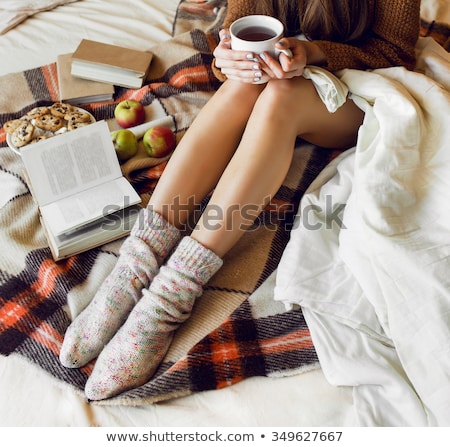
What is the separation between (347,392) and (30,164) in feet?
2.33

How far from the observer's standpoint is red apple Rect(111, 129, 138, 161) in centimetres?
108

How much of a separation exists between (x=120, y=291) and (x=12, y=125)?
0.55 metres

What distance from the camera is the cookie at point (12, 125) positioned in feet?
3.67

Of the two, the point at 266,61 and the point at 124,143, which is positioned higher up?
the point at 266,61

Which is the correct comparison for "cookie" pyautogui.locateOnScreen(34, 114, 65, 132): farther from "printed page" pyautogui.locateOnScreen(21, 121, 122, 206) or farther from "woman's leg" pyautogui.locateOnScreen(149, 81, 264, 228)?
"woman's leg" pyautogui.locateOnScreen(149, 81, 264, 228)

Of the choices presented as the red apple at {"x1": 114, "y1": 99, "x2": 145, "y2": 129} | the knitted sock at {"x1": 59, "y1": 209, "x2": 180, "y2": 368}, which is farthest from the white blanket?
the red apple at {"x1": 114, "y1": 99, "x2": 145, "y2": 129}

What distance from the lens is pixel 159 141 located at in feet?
3.55

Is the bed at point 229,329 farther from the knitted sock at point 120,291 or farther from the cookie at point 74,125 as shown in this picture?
the cookie at point 74,125

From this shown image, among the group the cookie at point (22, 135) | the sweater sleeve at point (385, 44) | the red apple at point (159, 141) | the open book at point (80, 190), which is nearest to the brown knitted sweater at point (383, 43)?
the sweater sleeve at point (385, 44)

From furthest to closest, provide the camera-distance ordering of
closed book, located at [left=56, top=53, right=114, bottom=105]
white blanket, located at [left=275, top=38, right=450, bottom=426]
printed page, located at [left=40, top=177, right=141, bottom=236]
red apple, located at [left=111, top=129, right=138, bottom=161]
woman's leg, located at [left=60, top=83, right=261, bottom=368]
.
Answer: closed book, located at [left=56, top=53, right=114, bottom=105]
red apple, located at [left=111, top=129, right=138, bottom=161]
printed page, located at [left=40, top=177, right=141, bottom=236]
woman's leg, located at [left=60, top=83, right=261, bottom=368]
white blanket, located at [left=275, top=38, right=450, bottom=426]

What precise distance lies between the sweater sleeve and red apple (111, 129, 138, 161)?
0.44 m

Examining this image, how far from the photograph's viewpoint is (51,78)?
128 centimetres

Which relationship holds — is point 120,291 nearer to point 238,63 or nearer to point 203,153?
point 203,153

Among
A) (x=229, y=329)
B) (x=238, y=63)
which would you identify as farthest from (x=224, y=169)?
(x=229, y=329)
